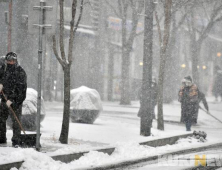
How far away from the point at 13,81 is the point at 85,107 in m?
5.73

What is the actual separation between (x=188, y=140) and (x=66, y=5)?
1685 cm

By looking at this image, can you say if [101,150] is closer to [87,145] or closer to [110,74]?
[87,145]

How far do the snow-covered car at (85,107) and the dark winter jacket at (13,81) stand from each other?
5.65m

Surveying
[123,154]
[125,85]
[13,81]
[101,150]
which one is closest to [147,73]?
[123,154]

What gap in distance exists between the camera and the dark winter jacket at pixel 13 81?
9.57m

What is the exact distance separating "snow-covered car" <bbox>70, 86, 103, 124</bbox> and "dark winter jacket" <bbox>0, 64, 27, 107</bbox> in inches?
223

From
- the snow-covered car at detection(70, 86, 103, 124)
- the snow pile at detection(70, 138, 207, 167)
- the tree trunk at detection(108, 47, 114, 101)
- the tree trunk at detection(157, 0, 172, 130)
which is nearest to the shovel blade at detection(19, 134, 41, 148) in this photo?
the snow pile at detection(70, 138, 207, 167)

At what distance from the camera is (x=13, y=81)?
31.5 feet

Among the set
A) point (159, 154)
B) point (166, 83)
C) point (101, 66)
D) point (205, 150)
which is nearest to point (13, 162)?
point (159, 154)

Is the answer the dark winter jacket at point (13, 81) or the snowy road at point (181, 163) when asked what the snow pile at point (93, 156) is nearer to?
the snowy road at point (181, 163)

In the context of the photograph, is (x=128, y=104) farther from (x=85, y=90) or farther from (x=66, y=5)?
(x=85, y=90)

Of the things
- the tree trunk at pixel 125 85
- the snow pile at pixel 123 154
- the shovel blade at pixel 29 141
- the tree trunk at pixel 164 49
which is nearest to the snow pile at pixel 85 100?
the tree trunk at pixel 164 49

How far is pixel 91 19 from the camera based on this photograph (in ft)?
99.1

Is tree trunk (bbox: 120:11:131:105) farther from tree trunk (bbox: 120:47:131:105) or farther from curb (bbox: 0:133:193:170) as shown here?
curb (bbox: 0:133:193:170)
